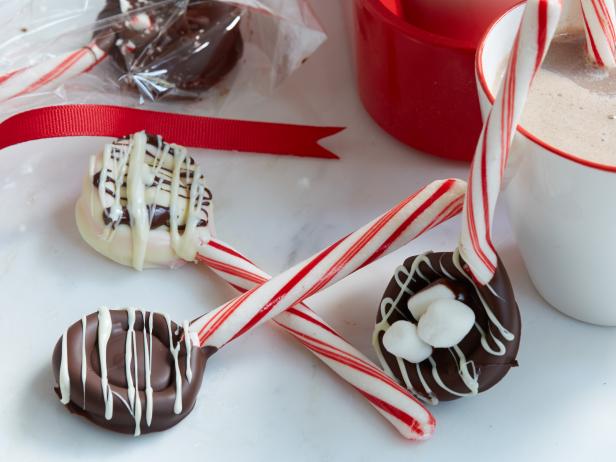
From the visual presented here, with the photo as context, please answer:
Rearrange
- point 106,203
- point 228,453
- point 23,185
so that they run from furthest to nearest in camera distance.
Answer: point 23,185 → point 106,203 → point 228,453

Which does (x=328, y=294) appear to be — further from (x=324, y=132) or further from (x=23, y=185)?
(x=23, y=185)

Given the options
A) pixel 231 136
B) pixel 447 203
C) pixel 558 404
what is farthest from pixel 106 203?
pixel 558 404

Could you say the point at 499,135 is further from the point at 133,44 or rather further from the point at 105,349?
the point at 133,44

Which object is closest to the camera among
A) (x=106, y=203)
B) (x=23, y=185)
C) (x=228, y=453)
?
(x=228, y=453)

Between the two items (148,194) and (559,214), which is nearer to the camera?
(559,214)

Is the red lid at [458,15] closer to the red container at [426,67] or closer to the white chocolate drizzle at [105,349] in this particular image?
the red container at [426,67]

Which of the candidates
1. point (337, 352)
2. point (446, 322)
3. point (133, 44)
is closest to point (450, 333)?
point (446, 322)
